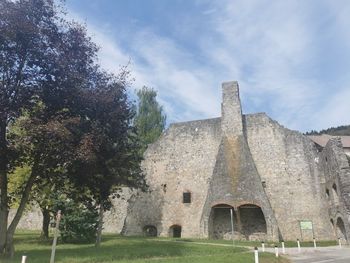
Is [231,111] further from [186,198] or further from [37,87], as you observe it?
[37,87]

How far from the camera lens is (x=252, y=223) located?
29344mm

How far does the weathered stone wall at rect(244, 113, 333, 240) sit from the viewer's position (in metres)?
28.9

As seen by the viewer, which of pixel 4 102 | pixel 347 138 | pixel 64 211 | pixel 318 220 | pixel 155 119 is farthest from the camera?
pixel 347 138

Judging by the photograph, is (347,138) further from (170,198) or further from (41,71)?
(41,71)

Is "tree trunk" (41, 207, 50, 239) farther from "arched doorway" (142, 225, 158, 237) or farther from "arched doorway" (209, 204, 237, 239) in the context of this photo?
"arched doorway" (209, 204, 237, 239)

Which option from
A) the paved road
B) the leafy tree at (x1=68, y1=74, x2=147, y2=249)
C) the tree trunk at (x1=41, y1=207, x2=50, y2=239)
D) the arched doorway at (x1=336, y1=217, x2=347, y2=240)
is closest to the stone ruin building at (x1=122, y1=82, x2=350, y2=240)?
the arched doorway at (x1=336, y1=217, x2=347, y2=240)

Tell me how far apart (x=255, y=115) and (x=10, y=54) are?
22.4 metres

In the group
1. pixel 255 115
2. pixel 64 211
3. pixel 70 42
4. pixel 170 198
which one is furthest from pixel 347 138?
pixel 70 42

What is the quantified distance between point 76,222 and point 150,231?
10624mm

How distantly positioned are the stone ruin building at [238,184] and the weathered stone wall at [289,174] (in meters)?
0.07

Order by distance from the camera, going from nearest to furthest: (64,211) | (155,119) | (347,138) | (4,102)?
(4,102)
(64,211)
(155,119)
(347,138)

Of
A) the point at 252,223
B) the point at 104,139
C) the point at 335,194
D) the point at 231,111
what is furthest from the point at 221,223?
the point at 104,139

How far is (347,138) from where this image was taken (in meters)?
55.7

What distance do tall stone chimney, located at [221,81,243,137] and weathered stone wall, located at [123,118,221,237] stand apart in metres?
0.96
